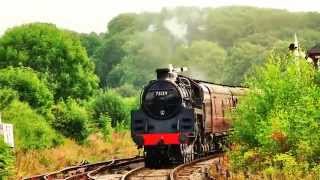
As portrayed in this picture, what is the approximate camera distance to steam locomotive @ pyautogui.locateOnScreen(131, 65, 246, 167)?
74.1ft

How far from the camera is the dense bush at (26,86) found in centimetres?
3247

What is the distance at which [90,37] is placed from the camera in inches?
4496

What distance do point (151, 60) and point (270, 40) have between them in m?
31.8

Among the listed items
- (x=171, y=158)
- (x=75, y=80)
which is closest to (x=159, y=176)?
(x=171, y=158)

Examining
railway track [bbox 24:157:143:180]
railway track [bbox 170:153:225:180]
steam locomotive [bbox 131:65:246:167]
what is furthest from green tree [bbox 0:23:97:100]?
railway track [bbox 170:153:225:180]

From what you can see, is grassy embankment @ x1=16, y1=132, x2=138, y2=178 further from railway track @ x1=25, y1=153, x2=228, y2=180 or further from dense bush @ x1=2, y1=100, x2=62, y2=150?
railway track @ x1=25, y1=153, x2=228, y2=180

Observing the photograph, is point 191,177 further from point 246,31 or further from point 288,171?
point 246,31

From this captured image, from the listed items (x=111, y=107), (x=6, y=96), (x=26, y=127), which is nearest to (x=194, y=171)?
(x=26, y=127)

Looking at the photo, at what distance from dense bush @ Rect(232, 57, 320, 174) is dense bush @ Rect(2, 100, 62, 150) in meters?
10.7

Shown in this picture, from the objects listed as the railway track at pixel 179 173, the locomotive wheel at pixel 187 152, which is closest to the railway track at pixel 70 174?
the railway track at pixel 179 173

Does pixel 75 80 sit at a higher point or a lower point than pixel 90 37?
lower

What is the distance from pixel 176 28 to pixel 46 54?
56622mm

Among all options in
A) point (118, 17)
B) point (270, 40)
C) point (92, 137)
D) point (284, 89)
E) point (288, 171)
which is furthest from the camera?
point (118, 17)

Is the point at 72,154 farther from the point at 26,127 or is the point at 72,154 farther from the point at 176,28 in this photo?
the point at 176,28
